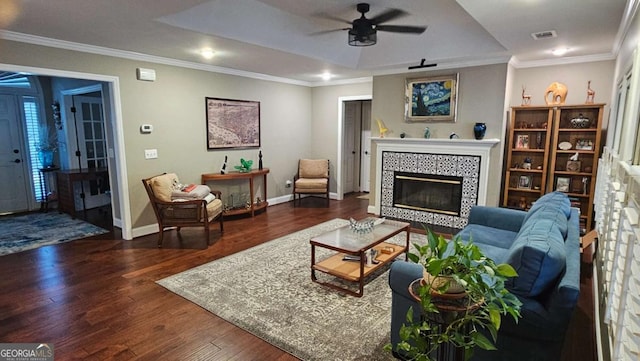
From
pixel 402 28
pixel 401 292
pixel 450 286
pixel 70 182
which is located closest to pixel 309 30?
pixel 402 28

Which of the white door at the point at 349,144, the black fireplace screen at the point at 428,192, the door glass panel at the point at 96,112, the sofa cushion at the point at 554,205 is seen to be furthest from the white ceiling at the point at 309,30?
the door glass panel at the point at 96,112

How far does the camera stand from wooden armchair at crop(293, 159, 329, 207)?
675 cm

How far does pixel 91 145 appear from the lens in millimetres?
6574

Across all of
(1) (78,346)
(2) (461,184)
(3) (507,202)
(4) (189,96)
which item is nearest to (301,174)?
(4) (189,96)

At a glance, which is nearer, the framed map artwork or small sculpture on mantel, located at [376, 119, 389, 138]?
the framed map artwork

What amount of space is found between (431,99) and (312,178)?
113 inches

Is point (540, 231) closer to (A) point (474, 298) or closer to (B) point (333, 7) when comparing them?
(A) point (474, 298)


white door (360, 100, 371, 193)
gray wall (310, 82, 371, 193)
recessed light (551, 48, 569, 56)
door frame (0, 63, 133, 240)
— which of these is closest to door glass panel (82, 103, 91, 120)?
door frame (0, 63, 133, 240)

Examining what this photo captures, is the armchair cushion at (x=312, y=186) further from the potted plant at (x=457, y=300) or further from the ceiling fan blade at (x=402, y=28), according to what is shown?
the potted plant at (x=457, y=300)

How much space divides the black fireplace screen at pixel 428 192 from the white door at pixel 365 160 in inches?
87.7

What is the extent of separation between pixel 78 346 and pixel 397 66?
5071mm

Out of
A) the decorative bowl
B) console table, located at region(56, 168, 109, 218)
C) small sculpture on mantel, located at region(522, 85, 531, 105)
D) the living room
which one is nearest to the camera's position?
the living room

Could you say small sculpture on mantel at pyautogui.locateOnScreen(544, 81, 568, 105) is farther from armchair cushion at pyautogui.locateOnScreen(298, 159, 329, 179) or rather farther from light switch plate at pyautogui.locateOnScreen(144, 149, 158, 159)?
light switch plate at pyautogui.locateOnScreen(144, 149, 158, 159)

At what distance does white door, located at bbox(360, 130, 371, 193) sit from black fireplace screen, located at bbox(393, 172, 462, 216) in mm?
2227
